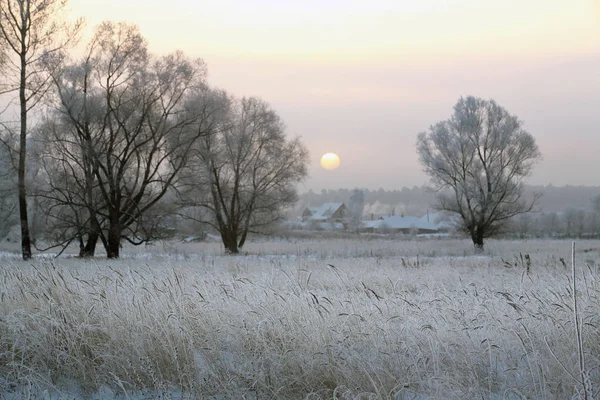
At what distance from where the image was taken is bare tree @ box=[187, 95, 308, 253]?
84.7ft

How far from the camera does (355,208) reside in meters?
92.1

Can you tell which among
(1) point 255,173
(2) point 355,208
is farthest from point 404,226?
(1) point 255,173

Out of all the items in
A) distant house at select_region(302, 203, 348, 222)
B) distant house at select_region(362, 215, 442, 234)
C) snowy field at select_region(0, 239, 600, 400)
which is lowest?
distant house at select_region(362, 215, 442, 234)

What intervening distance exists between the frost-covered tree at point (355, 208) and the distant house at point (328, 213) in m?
1.82

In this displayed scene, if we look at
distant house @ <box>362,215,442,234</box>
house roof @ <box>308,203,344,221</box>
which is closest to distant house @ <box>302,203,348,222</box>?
house roof @ <box>308,203,344,221</box>

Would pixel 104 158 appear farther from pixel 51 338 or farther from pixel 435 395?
pixel 435 395

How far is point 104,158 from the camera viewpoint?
1936 cm

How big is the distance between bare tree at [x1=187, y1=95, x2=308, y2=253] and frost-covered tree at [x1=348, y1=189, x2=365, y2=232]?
58.7 metres

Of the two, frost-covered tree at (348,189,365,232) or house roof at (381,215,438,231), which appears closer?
frost-covered tree at (348,189,365,232)

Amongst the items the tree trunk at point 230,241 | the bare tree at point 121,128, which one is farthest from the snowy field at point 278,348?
the tree trunk at point 230,241

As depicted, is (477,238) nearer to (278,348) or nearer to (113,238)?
(113,238)

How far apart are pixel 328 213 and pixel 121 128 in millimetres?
86166

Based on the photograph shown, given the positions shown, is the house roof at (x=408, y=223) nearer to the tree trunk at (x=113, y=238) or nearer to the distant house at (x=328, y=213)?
the distant house at (x=328, y=213)

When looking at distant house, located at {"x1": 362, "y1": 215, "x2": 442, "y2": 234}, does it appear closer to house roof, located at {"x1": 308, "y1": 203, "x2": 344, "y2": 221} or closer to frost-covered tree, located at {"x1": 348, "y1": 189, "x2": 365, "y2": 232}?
frost-covered tree, located at {"x1": 348, "y1": 189, "x2": 365, "y2": 232}
